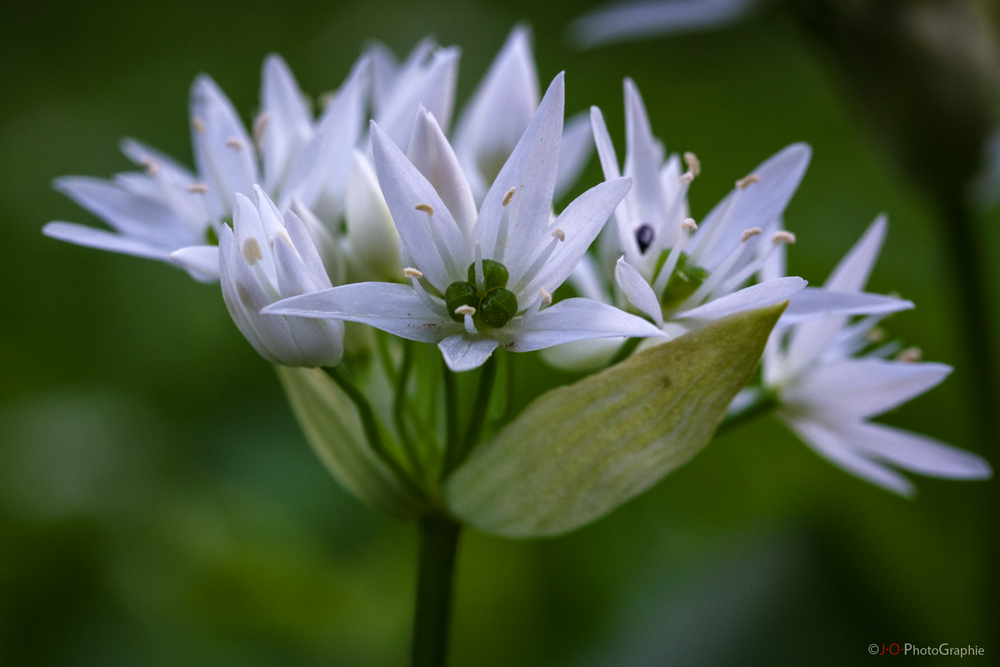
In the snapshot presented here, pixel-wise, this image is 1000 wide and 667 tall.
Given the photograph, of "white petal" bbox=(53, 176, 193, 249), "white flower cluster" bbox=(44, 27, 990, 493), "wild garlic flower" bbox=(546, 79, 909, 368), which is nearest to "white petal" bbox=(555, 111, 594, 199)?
"white flower cluster" bbox=(44, 27, 990, 493)

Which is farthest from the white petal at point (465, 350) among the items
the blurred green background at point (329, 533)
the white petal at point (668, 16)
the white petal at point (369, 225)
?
the white petal at point (668, 16)

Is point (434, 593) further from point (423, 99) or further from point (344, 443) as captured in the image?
point (423, 99)

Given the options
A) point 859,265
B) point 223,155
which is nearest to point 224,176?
point 223,155

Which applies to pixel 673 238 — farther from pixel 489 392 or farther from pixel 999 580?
pixel 999 580

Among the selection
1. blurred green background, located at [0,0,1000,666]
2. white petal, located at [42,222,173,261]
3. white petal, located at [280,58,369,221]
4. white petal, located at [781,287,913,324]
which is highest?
white petal, located at [280,58,369,221]

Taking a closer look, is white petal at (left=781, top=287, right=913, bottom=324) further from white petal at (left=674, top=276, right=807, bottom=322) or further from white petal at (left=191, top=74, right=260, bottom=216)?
white petal at (left=191, top=74, right=260, bottom=216)

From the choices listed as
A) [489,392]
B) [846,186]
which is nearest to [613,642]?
[489,392]

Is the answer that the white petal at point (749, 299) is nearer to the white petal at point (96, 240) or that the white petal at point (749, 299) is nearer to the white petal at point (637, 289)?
the white petal at point (637, 289)
